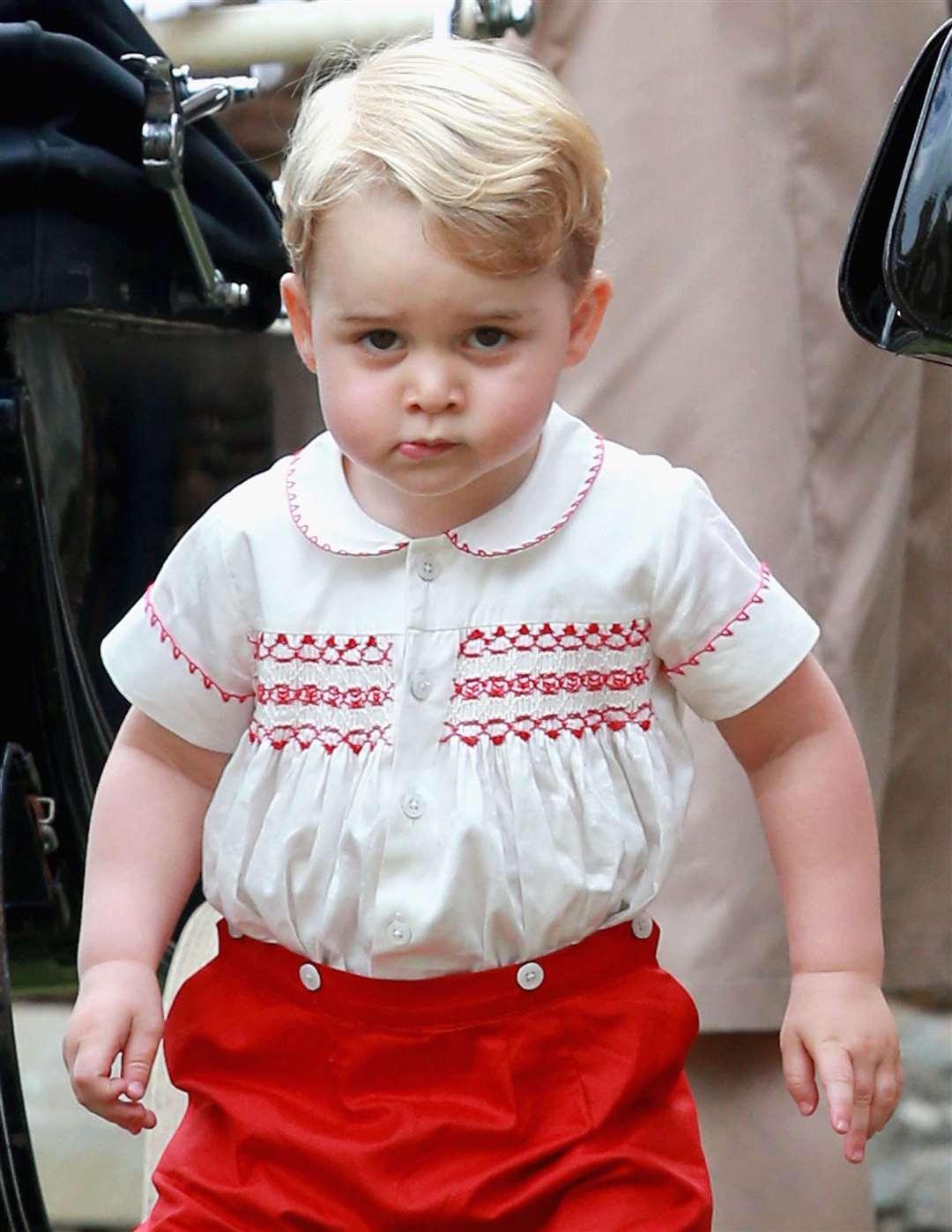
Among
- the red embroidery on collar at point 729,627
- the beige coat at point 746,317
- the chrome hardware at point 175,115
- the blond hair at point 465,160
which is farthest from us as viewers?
the beige coat at point 746,317

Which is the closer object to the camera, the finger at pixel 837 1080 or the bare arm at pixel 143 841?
the finger at pixel 837 1080

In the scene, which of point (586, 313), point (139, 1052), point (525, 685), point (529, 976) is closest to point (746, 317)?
point (586, 313)

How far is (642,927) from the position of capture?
47.7 inches

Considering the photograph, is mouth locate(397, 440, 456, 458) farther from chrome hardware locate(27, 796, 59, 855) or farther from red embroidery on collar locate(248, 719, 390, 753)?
chrome hardware locate(27, 796, 59, 855)

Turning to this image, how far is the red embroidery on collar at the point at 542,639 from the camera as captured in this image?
1.17 metres

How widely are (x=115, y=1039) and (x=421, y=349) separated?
430 mm

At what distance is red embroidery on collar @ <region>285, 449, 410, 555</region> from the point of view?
3.90 feet

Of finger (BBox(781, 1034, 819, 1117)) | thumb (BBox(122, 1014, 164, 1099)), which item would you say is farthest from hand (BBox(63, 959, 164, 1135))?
finger (BBox(781, 1034, 819, 1117))

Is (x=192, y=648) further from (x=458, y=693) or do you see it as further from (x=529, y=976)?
(x=529, y=976)

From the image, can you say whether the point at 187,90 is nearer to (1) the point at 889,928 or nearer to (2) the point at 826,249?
(2) the point at 826,249

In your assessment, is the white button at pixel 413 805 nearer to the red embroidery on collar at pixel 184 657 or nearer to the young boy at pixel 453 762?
the young boy at pixel 453 762

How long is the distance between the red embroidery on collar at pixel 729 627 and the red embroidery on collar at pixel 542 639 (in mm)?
44

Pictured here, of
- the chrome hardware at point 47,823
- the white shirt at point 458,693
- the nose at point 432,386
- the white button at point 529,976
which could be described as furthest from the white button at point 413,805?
the chrome hardware at point 47,823

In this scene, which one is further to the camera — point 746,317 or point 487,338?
point 746,317
